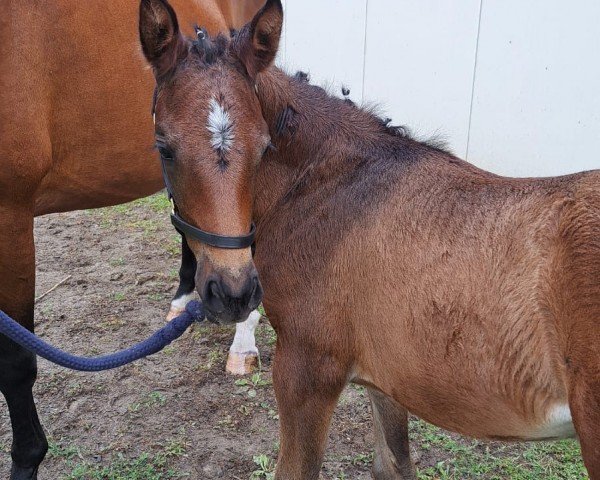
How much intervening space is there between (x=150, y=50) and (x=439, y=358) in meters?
1.30

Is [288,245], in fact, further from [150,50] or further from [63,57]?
[63,57]

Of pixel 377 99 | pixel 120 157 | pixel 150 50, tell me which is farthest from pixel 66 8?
pixel 377 99

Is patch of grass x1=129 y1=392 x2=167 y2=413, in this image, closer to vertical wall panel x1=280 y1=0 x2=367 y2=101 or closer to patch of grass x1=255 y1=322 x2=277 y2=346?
patch of grass x1=255 y1=322 x2=277 y2=346

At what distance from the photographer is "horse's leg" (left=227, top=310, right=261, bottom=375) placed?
356cm

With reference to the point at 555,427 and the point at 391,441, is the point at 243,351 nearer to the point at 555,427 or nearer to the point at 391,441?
the point at 391,441

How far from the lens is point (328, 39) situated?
6.36 metres

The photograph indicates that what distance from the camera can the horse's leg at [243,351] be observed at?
3561 millimetres

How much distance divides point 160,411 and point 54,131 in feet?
4.88

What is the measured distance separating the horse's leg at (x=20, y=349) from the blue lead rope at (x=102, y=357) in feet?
1.75

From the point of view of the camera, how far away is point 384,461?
262 cm

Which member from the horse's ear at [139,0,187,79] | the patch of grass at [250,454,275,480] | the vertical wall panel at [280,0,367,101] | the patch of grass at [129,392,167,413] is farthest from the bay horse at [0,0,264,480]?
the vertical wall panel at [280,0,367,101]

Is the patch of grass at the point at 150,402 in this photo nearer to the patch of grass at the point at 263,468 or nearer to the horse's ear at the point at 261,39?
the patch of grass at the point at 263,468

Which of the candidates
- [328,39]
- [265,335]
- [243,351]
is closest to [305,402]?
[243,351]

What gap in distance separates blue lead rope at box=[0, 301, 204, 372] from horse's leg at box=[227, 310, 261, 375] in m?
1.40
